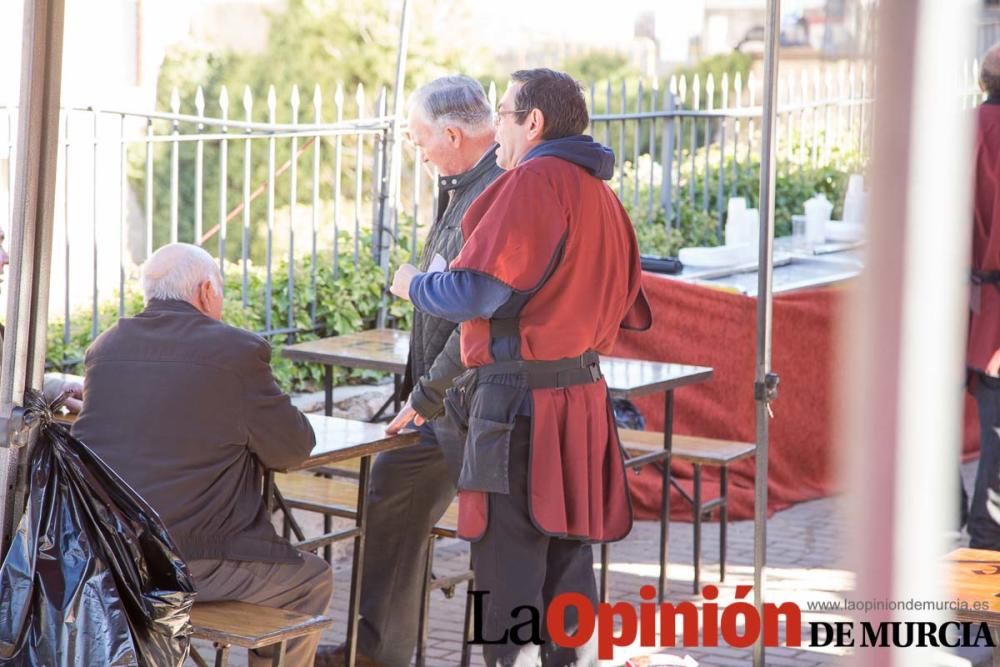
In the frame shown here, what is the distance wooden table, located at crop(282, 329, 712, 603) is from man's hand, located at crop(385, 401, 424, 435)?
774 mm

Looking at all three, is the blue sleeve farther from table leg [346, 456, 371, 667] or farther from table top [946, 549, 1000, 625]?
table top [946, 549, 1000, 625]

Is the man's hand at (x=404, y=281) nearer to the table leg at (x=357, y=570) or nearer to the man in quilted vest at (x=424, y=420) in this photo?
the man in quilted vest at (x=424, y=420)

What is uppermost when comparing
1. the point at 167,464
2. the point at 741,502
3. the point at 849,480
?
the point at 849,480

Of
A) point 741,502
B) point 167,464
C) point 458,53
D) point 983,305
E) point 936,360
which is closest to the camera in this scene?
point 936,360

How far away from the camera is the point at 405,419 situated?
12.4 ft

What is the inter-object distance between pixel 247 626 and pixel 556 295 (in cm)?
103

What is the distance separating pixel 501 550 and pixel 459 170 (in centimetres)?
108

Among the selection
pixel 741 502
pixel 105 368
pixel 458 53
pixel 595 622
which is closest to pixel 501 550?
pixel 595 622

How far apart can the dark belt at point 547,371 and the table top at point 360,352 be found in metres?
1.23

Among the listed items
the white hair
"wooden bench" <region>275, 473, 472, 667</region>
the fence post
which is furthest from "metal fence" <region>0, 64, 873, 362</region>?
"wooden bench" <region>275, 473, 472, 667</region>

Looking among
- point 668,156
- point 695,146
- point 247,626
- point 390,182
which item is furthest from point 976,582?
point 695,146

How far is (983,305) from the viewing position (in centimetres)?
498

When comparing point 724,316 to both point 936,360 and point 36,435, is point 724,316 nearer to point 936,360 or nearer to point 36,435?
point 36,435

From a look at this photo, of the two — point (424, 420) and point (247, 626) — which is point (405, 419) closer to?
point (424, 420)
